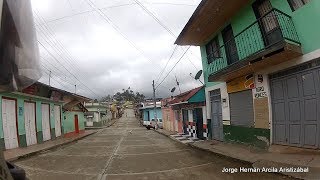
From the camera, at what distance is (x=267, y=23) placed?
11445 millimetres

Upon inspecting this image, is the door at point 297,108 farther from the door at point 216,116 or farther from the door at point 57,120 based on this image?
the door at point 57,120

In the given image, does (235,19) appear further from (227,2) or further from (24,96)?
(24,96)

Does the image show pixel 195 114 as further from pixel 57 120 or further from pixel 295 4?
pixel 57 120

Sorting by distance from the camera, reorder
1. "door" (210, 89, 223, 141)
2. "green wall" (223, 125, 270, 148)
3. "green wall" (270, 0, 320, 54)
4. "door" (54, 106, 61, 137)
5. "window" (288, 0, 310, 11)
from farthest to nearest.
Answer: "door" (54, 106, 61, 137) → "door" (210, 89, 223, 141) → "green wall" (223, 125, 270, 148) → "window" (288, 0, 310, 11) → "green wall" (270, 0, 320, 54)

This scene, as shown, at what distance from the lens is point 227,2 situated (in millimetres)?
12281

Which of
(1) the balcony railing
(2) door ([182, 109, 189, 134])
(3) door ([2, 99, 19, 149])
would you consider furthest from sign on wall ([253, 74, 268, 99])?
(3) door ([2, 99, 19, 149])

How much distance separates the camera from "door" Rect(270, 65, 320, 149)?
9.12 m

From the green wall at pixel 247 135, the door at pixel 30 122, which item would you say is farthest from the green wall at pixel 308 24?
the door at pixel 30 122

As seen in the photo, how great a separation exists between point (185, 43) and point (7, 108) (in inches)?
412

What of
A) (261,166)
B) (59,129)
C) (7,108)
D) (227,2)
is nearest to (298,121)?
(261,166)

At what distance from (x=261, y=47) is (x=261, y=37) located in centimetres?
40

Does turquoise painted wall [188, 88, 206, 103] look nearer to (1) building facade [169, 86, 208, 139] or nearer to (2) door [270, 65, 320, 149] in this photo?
(1) building facade [169, 86, 208, 139]

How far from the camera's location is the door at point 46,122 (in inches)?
906

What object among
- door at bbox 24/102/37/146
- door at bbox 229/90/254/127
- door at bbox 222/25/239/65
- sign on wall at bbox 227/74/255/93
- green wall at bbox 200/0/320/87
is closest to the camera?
green wall at bbox 200/0/320/87
